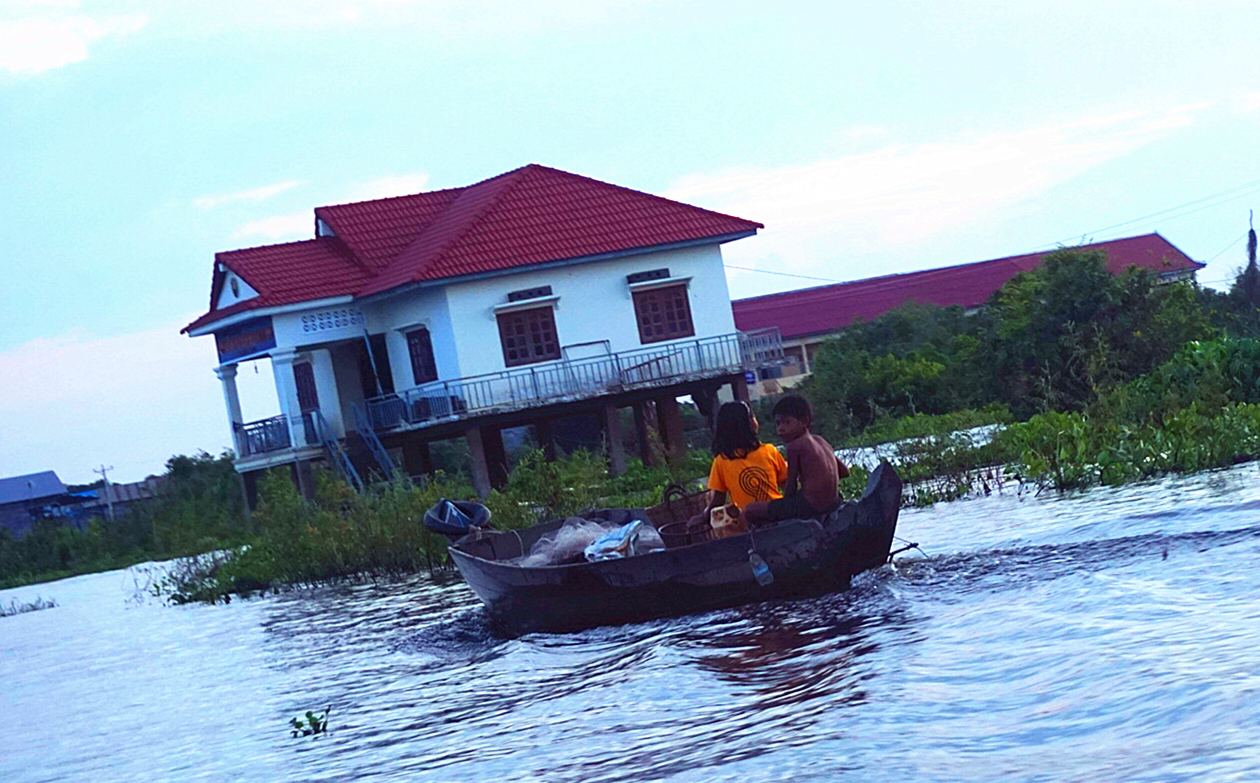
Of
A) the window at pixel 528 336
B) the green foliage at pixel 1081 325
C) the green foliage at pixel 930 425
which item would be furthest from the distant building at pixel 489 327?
the green foliage at pixel 930 425

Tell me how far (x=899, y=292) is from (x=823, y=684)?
49.0 metres

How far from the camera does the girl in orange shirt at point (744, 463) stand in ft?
38.8

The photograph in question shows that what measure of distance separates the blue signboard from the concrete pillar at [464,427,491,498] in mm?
4560

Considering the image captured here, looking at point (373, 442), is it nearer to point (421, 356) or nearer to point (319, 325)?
point (421, 356)

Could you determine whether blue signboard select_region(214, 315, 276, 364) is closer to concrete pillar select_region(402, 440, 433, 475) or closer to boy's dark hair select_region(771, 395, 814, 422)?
concrete pillar select_region(402, 440, 433, 475)

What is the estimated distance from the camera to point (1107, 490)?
1513 centimetres

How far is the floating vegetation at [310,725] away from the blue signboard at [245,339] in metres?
21.4

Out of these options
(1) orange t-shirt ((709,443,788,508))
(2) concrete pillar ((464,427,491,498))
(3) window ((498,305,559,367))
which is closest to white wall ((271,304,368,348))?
(3) window ((498,305,559,367))

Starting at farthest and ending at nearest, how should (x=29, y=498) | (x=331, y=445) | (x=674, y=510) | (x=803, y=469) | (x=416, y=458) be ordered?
(x=29, y=498) → (x=416, y=458) → (x=331, y=445) → (x=674, y=510) → (x=803, y=469)

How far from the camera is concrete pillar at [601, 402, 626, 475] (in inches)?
1190

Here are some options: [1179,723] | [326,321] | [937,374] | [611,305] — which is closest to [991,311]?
[937,374]

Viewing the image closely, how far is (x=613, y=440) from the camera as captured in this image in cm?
3044

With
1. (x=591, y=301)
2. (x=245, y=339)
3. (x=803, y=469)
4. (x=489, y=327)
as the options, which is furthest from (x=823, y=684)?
(x=245, y=339)

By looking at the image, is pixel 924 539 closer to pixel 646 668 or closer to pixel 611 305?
pixel 646 668
